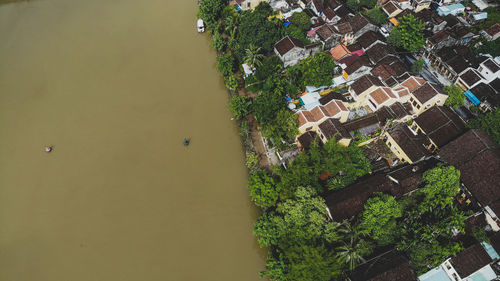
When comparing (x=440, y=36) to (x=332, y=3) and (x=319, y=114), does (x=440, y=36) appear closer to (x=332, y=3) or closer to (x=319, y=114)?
(x=332, y=3)

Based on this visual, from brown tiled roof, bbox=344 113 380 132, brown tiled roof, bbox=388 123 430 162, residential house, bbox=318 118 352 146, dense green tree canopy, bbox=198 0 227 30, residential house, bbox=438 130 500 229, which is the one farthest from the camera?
dense green tree canopy, bbox=198 0 227 30

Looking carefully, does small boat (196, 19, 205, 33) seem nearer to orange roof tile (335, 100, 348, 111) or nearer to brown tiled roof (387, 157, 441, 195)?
orange roof tile (335, 100, 348, 111)

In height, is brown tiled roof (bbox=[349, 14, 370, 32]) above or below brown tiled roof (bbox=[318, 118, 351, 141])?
above

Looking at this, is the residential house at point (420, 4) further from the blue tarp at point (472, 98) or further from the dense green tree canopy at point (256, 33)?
the dense green tree canopy at point (256, 33)

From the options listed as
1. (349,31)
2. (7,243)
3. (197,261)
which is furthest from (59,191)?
(349,31)

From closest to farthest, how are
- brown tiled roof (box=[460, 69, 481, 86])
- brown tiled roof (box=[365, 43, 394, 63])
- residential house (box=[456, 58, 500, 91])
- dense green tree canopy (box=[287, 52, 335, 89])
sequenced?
residential house (box=[456, 58, 500, 91]) < brown tiled roof (box=[460, 69, 481, 86]) < dense green tree canopy (box=[287, 52, 335, 89]) < brown tiled roof (box=[365, 43, 394, 63])

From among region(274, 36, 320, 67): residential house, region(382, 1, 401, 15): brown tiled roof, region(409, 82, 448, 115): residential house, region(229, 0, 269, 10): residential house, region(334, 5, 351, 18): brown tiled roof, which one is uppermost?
region(229, 0, 269, 10): residential house

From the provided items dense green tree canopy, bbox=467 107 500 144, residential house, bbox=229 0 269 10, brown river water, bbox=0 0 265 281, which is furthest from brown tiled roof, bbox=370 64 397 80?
residential house, bbox=229 0 269 10

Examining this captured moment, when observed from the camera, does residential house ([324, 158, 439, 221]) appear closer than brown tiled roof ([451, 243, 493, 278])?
No
